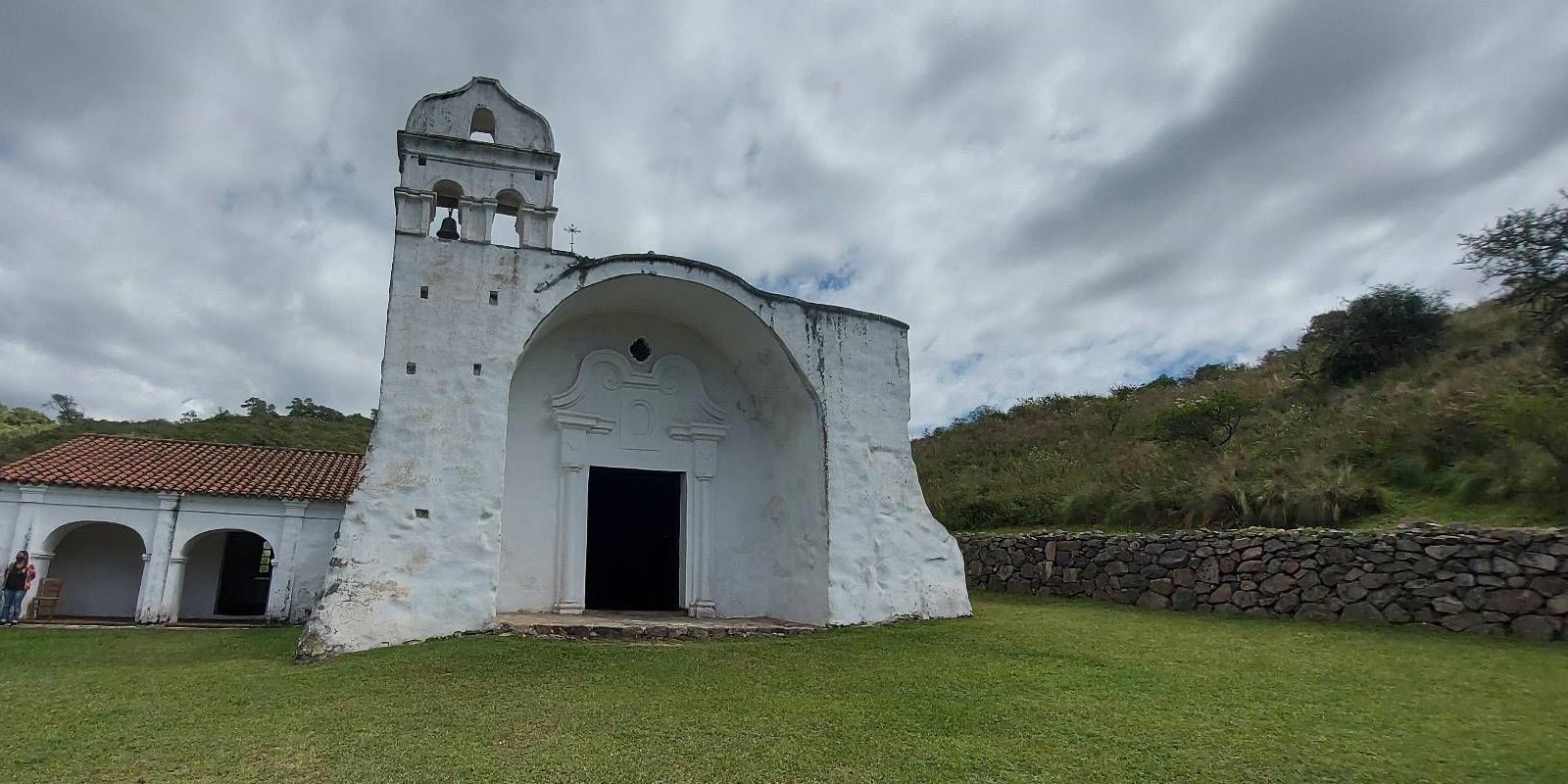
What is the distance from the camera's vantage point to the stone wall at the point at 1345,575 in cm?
698

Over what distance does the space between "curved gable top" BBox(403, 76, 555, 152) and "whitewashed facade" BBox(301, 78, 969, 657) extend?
0.02 m

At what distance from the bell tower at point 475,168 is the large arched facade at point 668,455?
1.25m

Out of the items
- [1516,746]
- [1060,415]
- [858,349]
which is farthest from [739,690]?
[1060,415]

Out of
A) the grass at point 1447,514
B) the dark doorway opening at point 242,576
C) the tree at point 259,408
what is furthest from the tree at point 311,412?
the grass at point 1447,514

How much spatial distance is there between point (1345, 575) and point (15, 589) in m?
15.7

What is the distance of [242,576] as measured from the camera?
1463 cm

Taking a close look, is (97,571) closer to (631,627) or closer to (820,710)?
(631,627)

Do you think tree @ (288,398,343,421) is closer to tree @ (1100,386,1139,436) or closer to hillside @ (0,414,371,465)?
hillside @ (0,414,371,465)

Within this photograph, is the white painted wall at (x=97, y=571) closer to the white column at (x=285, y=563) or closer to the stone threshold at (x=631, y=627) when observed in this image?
the white column at (x=285, y=563)

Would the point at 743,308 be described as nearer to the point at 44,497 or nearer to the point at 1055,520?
the point at 1055,520

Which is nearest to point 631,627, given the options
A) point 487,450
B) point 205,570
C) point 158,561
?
point 487,450

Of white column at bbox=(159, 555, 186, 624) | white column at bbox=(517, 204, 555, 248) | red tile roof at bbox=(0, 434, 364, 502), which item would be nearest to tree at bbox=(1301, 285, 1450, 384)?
white column at bbox=(517, 204, 555, 248)

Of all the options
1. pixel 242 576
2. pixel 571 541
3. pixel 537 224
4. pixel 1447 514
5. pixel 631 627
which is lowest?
pixel 631 627

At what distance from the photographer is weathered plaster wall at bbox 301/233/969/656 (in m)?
7.73
